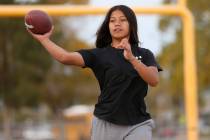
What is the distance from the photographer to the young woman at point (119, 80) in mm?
4418

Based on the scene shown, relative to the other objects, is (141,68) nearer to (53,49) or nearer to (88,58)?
(88,58)

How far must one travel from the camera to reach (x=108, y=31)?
4.61 m

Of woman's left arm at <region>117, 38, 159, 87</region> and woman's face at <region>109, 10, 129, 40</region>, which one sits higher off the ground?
woman's face at <region>109, 10, 129, 40</region>

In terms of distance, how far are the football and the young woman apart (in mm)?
45

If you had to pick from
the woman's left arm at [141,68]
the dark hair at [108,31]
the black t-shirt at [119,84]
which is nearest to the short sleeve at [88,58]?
the black t-shirt at [119,84]

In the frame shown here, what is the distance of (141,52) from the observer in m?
4.53

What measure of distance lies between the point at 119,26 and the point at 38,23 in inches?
20.2

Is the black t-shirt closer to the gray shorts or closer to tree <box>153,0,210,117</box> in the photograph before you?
the gray shorts

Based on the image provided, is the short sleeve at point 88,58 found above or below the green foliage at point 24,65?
below

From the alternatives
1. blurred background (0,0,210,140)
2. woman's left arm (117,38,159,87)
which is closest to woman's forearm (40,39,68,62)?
woman's left arm (117,38,159,87)

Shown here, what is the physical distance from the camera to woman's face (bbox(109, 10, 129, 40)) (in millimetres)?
4480

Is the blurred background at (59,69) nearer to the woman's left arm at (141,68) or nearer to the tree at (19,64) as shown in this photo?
the tree at (19,64)

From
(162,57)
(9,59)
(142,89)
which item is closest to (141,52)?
(142,89)

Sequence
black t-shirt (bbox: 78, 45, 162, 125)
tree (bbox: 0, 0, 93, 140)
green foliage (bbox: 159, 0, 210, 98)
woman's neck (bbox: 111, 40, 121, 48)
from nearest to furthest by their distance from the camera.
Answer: black t-shirt (bbox: 78, 45, 162, 125), woman's neck (bbox: 111, 40, 121, 48), green foliage (bbox: 159, 0, 210, 98), tree (bbox: 0, 0, 93, 140)
